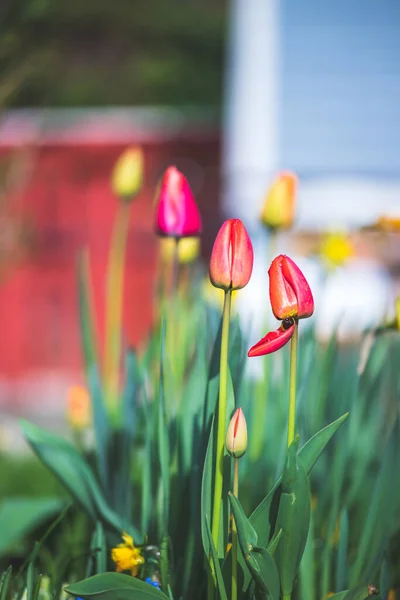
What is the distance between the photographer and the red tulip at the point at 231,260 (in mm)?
633

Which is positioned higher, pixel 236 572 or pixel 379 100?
pixel 379 100

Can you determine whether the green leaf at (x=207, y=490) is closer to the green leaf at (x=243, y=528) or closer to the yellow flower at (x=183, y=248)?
the green leaf at (x=243, y=528)

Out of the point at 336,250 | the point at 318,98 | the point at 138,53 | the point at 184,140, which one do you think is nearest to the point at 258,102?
the point at 318,98

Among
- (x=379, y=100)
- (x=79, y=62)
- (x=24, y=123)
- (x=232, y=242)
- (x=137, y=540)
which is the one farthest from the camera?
(x=79, y=62)

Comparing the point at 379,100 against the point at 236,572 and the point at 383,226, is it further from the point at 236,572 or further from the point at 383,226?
the point at 236,572

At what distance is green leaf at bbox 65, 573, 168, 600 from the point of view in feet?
1.95

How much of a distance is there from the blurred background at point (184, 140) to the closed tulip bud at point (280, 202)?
0.17 metres

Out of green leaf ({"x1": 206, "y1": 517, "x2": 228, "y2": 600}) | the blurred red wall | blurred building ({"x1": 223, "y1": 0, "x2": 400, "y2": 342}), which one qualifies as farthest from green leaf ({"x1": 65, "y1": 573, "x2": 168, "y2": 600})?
the blurred red wall

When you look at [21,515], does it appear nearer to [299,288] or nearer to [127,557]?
[127,557]

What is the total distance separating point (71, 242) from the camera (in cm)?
392

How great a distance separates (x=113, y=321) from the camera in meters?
1.12

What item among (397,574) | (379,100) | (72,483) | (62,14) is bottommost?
(397,574)

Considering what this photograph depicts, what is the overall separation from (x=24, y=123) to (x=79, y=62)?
111 cm

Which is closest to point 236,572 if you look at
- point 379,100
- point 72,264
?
point 379,100
